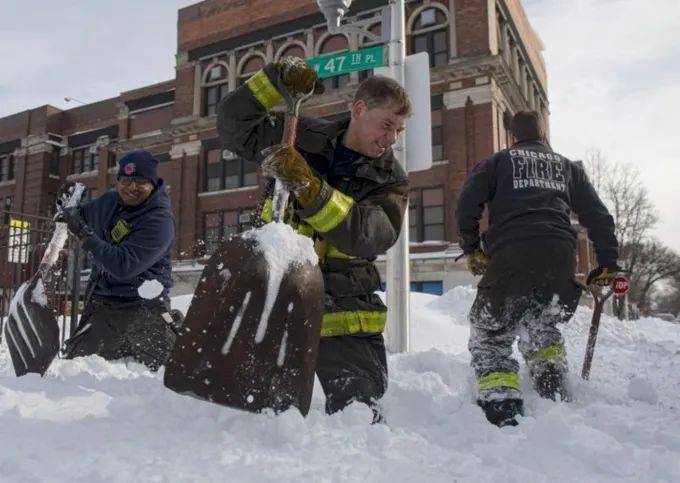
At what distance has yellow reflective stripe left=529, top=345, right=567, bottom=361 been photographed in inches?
127

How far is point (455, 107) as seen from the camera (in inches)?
769

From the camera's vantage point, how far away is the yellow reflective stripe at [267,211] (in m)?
2.45

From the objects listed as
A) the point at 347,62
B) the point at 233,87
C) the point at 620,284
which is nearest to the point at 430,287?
the point at 233,87

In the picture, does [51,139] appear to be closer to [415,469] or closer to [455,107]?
[455,107]

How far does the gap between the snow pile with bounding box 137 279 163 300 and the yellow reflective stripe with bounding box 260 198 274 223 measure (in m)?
1.21

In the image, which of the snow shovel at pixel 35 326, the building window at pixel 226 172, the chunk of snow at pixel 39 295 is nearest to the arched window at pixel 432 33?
the building window at pixel 226 172

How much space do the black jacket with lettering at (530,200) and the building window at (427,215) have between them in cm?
1580

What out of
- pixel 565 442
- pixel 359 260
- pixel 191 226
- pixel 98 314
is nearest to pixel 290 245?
pixel 359 260

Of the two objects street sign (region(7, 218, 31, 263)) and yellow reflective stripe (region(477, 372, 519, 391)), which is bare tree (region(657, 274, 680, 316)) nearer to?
street sign (region(7, 218, 31, 263))

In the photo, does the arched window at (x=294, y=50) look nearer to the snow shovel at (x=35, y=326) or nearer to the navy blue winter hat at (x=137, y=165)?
the navy blue winter hat at (x=137, y=165)

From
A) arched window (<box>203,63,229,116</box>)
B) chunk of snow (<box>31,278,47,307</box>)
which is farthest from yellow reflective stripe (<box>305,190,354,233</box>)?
arched window (<box>203,63,229,116</box>)

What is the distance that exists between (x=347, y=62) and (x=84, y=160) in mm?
28948

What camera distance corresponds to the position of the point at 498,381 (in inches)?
114

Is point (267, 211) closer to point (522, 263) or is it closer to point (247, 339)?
point (247, 339)
